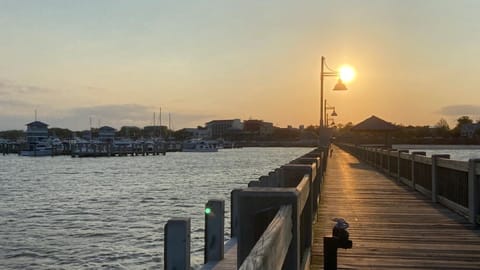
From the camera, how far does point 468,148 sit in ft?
409

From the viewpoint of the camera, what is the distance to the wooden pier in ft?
13.1

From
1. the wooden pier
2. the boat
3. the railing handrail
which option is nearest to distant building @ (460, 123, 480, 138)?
the boat

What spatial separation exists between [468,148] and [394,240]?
416 ft

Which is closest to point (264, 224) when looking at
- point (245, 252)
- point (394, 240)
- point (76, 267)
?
point (245, 252)

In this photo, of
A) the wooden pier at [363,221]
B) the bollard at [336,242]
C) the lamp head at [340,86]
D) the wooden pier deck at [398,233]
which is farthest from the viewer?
the lamp head at [340,86]

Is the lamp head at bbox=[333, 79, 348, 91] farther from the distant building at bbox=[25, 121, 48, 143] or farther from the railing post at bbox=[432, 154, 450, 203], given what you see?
A: the distant building at bbox=[25, 121, 48, 143]

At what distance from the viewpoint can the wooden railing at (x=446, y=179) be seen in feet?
31.6

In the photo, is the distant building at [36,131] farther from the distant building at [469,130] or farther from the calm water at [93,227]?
the calm water at [93,227]

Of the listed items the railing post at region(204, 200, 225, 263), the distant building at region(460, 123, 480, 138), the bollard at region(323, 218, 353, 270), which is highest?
the distant building at region(460, 123, 480, 138)

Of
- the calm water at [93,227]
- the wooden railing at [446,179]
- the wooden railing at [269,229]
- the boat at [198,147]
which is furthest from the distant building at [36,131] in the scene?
the wooden railing at [269,229]

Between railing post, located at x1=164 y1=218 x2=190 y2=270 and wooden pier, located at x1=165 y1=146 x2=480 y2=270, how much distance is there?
0.18 feet

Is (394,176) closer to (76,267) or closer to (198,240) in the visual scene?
(198,240)

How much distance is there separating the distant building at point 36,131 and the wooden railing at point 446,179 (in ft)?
508

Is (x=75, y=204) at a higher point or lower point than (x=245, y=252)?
lower
